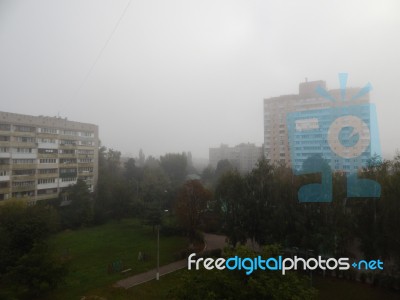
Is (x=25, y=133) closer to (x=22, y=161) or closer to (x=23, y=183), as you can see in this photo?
(x=22, y=161)

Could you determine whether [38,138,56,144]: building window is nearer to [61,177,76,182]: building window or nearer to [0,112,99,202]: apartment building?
[0,112,99,202]: apartment building

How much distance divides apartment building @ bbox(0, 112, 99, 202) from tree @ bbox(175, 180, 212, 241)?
981 cm

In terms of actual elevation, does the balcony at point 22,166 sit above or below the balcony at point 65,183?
above

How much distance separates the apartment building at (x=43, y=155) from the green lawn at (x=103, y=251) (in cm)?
390

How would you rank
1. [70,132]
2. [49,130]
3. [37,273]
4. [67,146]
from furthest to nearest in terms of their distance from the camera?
1. [70,132]
2. [67,146]
3. [49,130]
4. [37,273]

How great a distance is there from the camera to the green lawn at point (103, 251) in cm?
802

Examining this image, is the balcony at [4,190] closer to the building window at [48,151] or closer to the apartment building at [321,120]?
the building window at [48,151]

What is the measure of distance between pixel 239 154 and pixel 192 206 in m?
26.2

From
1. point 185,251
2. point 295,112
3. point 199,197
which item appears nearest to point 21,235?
point 185,251

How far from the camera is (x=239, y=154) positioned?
37438 millimetres

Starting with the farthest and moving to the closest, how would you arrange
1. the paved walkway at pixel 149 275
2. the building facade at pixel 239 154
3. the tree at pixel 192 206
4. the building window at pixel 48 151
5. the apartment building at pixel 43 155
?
1. the building facade at pixel 239 154
2. the building window at pixel 48 151
3. the apartment building at pixel 43 155
4. the tree at pixel 192 206
5. the paved walkway at pixel 149 275

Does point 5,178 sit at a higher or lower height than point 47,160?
lower

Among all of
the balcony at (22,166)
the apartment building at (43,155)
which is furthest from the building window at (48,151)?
the balcony at (22,166)

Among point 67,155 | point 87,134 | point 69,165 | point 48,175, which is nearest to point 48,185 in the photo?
point 48,175
